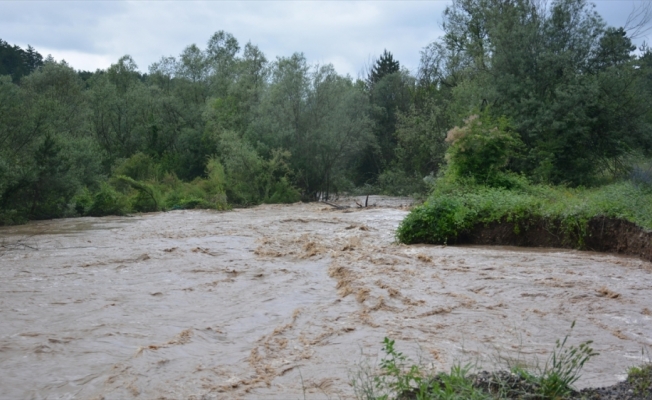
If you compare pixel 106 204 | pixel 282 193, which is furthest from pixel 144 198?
pixel 282 193

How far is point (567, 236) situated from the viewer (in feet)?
55.6

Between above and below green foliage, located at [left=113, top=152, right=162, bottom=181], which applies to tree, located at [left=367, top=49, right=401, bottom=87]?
above

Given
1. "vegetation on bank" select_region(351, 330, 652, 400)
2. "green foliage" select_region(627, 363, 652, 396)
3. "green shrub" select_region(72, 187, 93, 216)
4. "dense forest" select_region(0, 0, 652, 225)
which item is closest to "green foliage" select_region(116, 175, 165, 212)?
"dense forest" select_region(0, 0, 652, 225)

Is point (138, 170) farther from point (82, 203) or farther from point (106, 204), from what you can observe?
point (82, 203)

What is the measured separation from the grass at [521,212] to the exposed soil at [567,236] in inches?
3.5

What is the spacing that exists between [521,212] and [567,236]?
59.6 inches

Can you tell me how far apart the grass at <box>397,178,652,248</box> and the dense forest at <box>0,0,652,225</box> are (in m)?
5.25

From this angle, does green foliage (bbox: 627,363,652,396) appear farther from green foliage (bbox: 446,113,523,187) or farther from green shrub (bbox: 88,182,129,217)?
green shrub (bbox: 88,182,129,217)

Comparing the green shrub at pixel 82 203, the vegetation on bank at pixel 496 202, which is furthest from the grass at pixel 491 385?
the green shrub at pixel 82 203

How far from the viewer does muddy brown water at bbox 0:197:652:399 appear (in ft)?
24.0

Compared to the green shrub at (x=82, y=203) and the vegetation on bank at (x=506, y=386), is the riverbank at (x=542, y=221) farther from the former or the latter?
the green shrub at (x=82, y=203)

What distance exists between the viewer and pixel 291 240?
2014 cm

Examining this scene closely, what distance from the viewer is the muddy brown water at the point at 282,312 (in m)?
7.33

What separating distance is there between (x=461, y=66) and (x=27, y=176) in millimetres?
28872
